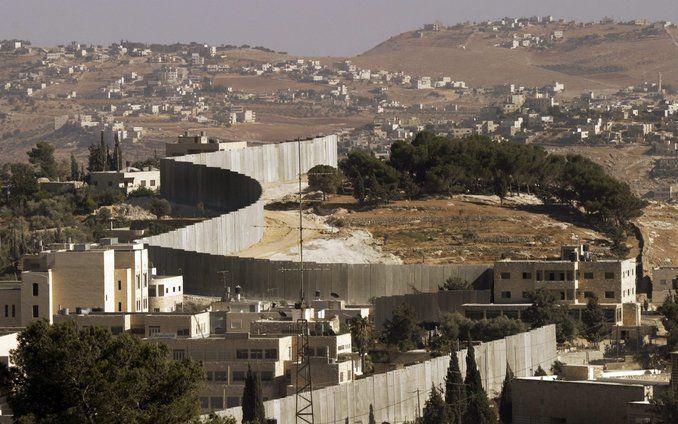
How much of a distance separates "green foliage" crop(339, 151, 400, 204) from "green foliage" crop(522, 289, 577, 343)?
27.6 meters

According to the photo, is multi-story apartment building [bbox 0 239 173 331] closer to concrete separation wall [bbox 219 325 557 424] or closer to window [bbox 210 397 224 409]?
window [bbox 210 397 224 409]

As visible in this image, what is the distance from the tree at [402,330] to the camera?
56688 mm

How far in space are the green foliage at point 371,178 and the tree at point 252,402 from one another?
4511 centimetres

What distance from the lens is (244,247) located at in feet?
263

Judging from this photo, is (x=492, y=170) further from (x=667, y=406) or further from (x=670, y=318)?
(x=667, y=406)

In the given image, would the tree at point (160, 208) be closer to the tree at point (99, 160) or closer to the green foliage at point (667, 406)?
the tree at point (99, 160)

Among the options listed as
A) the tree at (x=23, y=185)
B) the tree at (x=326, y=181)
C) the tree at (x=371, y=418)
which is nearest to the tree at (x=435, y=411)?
the tree at (x=371, y=418)

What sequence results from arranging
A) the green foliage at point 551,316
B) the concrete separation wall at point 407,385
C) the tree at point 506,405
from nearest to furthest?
the concrete separation wall at point 407,385 < the tree at point 506,405 < the green foliage at point 551,316

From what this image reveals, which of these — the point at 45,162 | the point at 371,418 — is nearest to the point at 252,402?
the point at 371,418

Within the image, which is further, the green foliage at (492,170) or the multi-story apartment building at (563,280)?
the green foliage at (492,170)

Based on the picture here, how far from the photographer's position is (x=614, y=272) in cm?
6488

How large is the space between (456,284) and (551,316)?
4774mm

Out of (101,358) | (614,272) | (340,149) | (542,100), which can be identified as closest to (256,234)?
(614,272)

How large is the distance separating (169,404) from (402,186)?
5677 centimetres
